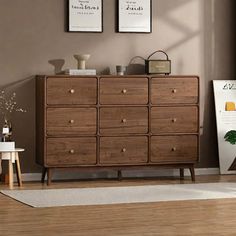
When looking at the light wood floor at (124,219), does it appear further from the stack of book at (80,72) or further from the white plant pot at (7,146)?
the stack of book at (80,72)

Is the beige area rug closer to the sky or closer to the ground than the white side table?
closer to the ground

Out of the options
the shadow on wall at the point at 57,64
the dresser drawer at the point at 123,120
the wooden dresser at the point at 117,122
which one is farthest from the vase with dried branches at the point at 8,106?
the dresser drawer at the point at 123,120

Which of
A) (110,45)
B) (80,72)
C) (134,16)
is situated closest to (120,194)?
(80,72)

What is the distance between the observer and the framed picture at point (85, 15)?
7.66 m

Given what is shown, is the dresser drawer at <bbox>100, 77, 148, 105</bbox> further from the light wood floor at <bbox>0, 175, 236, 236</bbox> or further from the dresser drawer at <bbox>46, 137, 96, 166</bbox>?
the light wood floor at <bbox>0, 175, 236, 236</bbox>

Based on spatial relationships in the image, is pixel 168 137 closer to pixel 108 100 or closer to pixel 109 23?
pixel 108 100

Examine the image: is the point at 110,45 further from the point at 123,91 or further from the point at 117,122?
the point at 117,122

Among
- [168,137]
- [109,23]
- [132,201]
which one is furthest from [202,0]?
[132,201]

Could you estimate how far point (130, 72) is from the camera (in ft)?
26.0

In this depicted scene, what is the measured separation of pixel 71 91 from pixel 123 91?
497mm

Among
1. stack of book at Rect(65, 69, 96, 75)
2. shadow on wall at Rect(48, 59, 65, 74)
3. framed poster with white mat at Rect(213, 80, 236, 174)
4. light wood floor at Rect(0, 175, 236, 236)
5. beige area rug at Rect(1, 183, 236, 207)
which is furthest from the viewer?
framed poster with white mat at Rect(213, 80, 236, 174)

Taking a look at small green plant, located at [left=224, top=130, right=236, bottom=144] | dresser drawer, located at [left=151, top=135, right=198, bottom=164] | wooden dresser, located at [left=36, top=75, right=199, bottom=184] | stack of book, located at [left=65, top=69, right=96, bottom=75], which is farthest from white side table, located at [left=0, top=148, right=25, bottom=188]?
small green plant, located at [left=224, top=130, right=236, bottom=144]

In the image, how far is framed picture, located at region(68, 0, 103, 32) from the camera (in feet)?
25.1

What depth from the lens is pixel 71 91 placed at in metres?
7.29
